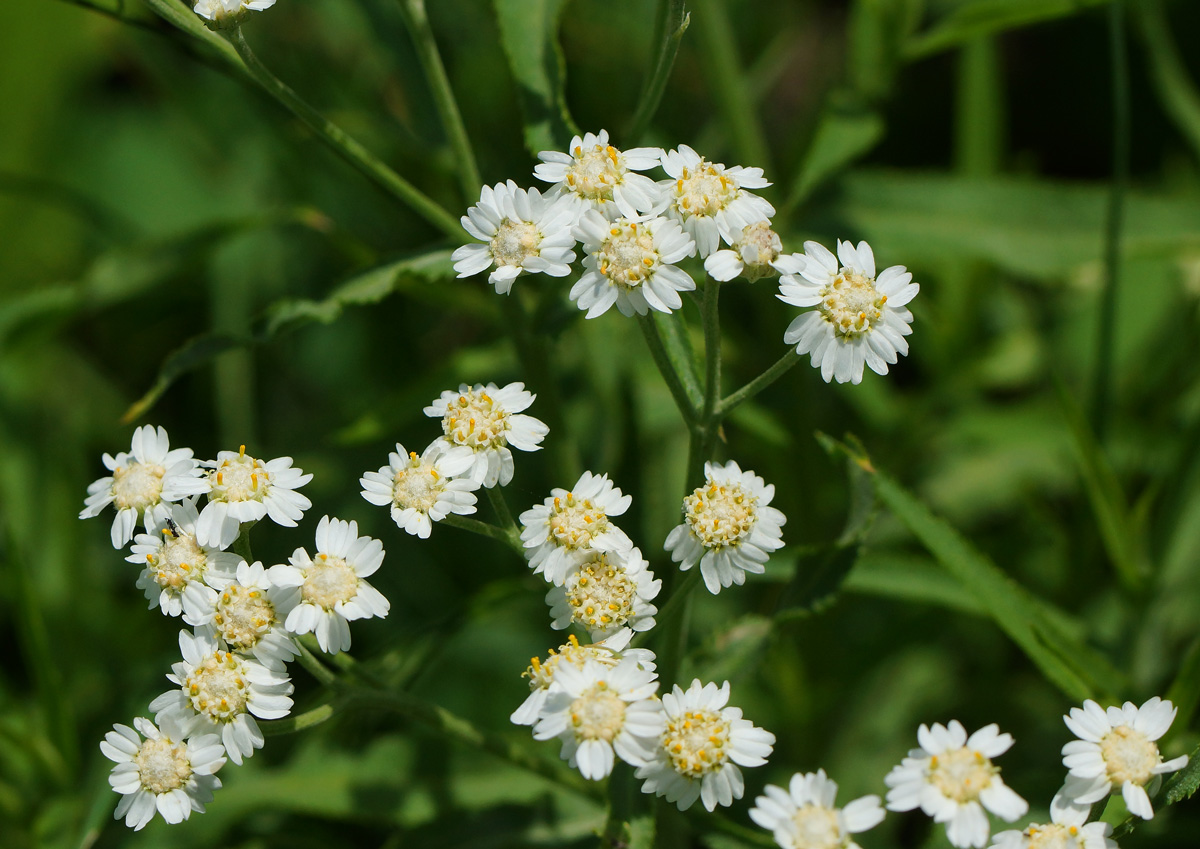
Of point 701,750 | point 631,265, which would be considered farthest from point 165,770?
point 631,265

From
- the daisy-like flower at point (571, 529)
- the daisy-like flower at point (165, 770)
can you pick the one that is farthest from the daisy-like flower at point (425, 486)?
the daisy-like flower at point (165, 770)

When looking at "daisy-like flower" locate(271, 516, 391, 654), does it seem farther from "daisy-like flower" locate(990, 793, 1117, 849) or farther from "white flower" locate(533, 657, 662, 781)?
"daisy-like flower" locate(990, 793, 1117, 849)

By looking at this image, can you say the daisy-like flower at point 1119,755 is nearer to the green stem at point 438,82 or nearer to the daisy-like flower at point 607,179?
the daisy-like flower at point 607,179

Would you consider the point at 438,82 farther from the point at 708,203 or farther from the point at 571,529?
the point at 571,529

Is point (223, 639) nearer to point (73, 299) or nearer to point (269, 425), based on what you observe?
point (73, 299)

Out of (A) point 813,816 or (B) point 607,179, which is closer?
(A) point 813,816

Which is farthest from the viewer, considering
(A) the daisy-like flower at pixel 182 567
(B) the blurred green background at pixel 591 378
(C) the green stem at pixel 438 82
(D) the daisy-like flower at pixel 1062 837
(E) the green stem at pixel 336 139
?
(B) the blurred green background at pixel 591 378

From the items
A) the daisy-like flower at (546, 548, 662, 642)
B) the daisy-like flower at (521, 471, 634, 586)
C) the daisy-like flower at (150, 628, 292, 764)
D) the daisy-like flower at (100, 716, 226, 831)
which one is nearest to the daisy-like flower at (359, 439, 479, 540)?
the daisy-like flower at (521, 471, 634, 586)
